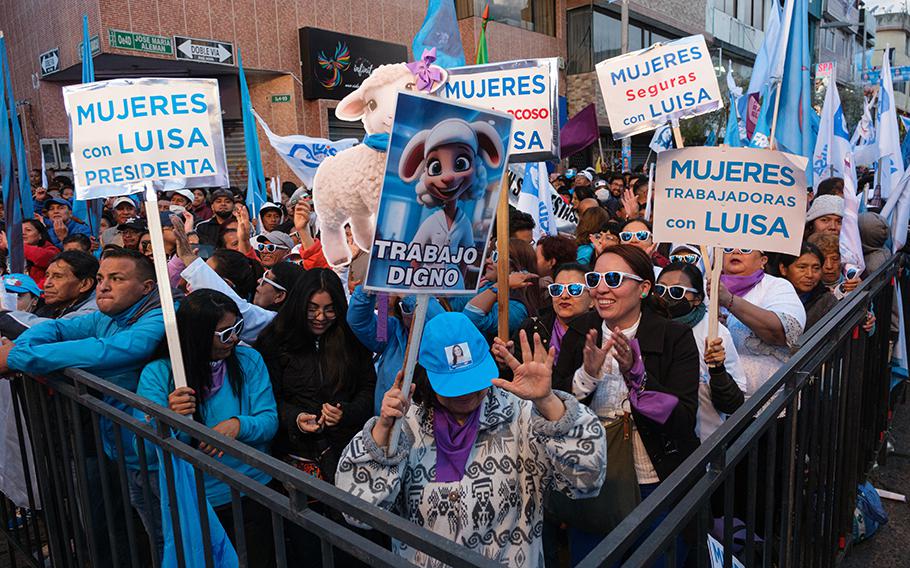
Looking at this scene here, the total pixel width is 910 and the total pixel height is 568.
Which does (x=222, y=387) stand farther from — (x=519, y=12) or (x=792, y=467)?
(x=519, y=12)

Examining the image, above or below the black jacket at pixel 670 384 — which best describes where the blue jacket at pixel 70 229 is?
above

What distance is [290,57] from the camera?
58.5 ft

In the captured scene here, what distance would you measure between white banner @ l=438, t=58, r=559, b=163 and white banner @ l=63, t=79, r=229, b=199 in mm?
1332

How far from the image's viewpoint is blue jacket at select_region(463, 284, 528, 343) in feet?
12.1

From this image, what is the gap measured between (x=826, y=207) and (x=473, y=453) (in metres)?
4.13

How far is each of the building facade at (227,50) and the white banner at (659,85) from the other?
1240cm

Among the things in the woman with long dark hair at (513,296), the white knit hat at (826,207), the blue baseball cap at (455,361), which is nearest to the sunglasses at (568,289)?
the woman with long dark hair at (513,296)

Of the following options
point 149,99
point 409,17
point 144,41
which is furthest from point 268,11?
point 149,99

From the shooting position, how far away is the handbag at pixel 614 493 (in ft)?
8.13

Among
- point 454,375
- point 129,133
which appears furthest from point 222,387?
point 454,375

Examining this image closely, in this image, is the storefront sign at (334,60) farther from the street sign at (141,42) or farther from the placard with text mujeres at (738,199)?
the placard with text mujeres at (738,199)

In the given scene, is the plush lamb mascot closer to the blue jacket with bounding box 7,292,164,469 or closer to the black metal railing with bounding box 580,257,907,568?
the blue jacket with bounding box 7,292,164,469

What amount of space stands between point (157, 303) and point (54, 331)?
0.48m

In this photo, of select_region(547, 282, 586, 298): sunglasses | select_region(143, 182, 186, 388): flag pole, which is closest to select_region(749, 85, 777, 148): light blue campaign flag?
select_region(547, 282, 586, 298): sunglasses
